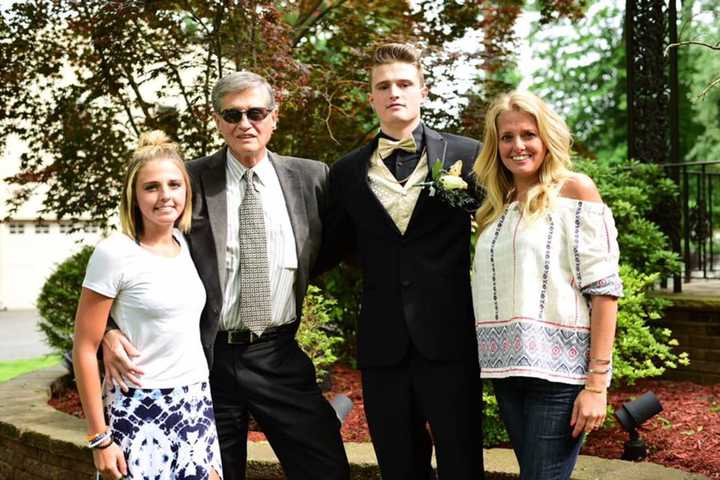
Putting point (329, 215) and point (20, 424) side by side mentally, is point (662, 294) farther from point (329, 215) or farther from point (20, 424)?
point (20, 424)

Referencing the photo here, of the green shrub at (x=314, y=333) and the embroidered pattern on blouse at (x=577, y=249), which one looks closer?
the embroidered pattern on blouse at (x=577, y=249)

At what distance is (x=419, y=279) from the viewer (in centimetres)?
336

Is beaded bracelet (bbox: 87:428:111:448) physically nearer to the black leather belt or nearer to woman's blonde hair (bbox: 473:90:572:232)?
the black leather belt

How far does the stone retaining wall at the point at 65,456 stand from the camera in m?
4.08

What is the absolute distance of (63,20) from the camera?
680 centimetres

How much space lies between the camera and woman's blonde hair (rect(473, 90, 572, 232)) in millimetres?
2979

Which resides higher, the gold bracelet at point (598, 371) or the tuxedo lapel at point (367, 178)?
the tuxedo lapel at point (367, 178)

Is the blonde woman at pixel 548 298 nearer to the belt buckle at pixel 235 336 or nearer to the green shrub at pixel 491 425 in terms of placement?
the belt buckle at pixel 235 336

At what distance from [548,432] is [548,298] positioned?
47 cm

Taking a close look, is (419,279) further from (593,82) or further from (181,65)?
(593,82)

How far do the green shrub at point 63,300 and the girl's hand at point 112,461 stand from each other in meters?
4.94

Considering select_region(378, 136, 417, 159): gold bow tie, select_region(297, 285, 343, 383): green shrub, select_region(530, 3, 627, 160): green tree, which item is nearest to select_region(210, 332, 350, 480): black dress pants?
select_region(378, 136, 417, 159): gold bow tie

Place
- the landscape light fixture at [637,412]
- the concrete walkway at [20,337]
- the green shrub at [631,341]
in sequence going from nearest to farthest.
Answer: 1. the landscape light fixture at [637,412]
2. the green shrub at [631,341]
3. the concrete walkway at [20,337]

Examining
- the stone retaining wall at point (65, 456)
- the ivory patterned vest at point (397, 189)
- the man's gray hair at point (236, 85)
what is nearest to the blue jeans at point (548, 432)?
the ivory patterned vest at point (397, 189)
